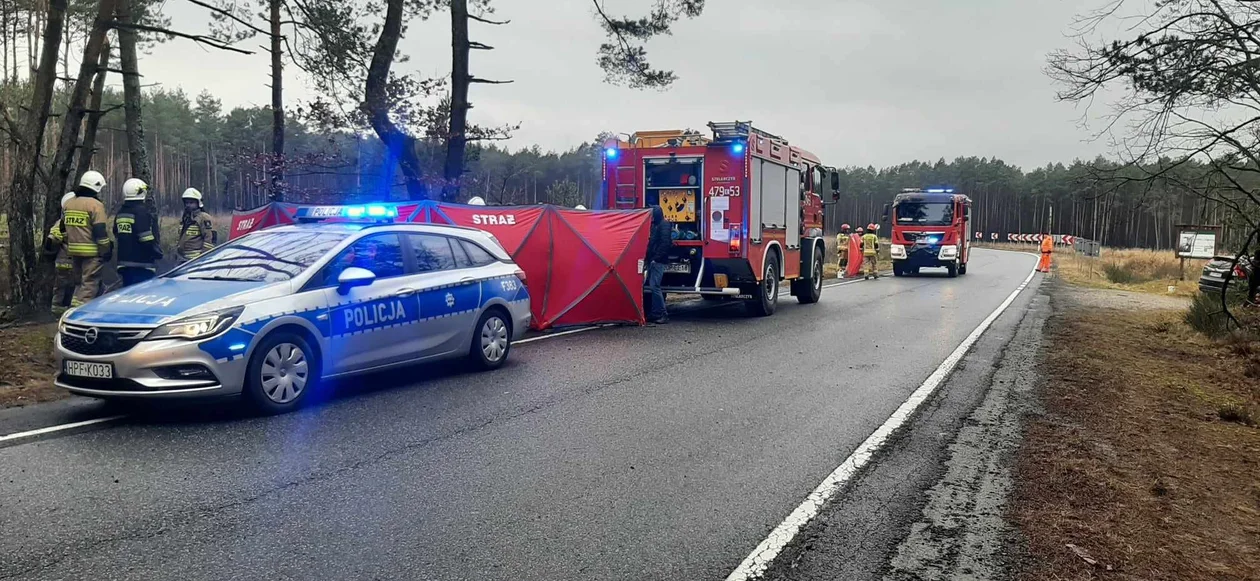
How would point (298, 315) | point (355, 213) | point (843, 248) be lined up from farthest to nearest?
point (843, 248)
point (355, 213)
point (298, 315)

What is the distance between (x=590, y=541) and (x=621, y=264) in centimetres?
871

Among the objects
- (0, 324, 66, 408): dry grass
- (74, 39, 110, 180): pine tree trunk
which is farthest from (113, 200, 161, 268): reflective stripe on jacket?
(74, 39, 110, 180): pine tree trunk

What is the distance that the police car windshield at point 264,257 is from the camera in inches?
267

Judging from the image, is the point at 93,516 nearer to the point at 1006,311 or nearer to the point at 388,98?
the point at 388,98

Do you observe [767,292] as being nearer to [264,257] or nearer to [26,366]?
[264,257]

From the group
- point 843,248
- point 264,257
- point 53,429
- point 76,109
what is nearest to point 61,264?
point 76,109

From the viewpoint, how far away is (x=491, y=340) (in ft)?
28.0

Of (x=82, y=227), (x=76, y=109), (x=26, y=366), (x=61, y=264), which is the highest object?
(x=76, y=109)

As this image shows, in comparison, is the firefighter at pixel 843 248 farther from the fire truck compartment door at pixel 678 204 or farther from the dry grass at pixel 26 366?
the dry grass at pixel 26 366

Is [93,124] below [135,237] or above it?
above

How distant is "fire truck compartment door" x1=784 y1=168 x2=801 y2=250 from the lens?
15.5 m

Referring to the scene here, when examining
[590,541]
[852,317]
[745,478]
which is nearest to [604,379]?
[745,478]

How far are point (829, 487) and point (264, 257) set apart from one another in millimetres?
5026

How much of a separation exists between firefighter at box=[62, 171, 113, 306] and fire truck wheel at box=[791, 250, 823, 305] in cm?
1181
